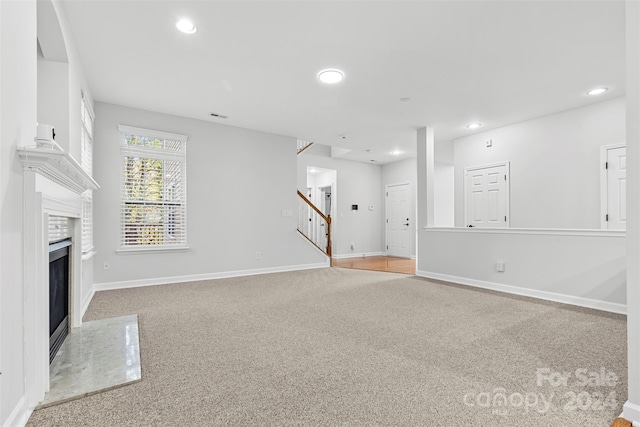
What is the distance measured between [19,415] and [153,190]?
144 inches

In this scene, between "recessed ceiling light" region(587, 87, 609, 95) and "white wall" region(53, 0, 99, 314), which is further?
"recessed ceiling light" region(587, 87, 609, 95)

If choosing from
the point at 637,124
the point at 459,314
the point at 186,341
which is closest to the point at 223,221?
the point at 186,341

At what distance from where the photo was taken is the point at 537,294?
3959 millimetres

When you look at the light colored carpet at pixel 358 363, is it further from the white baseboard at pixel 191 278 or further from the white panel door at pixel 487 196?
the white panel door at pixel 487 196

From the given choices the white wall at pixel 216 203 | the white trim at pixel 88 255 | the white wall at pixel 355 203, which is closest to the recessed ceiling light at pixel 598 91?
the white wall at pixel 216 203

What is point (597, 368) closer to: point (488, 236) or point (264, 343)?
point (264, 343)

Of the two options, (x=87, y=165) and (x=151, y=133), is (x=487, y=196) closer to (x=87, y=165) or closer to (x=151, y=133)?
(x=151, y=133)

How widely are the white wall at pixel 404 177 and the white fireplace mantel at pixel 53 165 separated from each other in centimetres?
721

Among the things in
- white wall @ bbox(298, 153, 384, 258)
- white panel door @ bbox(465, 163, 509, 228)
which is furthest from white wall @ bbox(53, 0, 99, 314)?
white panel door @ bbox(465, 163, 509, 228)

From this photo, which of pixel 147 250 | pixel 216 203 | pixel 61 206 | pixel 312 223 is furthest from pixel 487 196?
pixel 61 206

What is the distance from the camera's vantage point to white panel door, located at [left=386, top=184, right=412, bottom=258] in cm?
820

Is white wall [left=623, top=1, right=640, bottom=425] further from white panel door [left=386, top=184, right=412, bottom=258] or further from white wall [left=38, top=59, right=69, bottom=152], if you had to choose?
white panel door [left=386, top=184, right=412, bottom=258]

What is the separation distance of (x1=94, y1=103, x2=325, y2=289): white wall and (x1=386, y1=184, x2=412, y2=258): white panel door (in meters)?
2.93

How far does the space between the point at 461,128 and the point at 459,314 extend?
369 centimetres
